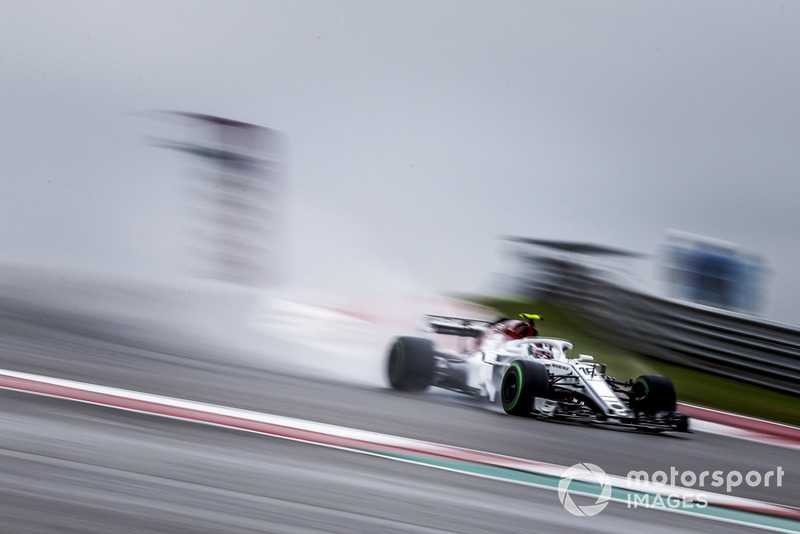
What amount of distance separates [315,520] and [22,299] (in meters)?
5.38

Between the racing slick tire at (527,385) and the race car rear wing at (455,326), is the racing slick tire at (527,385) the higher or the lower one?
the lower one

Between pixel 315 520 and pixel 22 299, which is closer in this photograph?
pixel 315 520

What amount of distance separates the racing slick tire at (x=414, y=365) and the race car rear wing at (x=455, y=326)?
0.38 metres

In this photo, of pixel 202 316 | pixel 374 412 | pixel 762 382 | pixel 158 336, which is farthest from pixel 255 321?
pixel 762 382

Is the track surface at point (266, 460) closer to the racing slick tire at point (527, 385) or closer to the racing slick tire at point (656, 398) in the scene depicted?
the racing slick tire at point (527, 385)

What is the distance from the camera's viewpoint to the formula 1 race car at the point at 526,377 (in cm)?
575

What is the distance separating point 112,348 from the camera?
20.3ft

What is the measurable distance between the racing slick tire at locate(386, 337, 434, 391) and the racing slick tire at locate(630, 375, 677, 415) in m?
1.55

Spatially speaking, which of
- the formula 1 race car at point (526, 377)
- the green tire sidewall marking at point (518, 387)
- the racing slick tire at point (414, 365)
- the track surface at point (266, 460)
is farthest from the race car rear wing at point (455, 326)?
the green tire sidewall marking at point (518, 387)

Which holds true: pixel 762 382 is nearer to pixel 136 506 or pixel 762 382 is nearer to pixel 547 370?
pixel 547 370

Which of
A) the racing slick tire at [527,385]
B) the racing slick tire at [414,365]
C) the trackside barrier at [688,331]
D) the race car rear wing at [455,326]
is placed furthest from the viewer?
the trackside barrier at [688,331]

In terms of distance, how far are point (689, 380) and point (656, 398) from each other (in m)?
3.38

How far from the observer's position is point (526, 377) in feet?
18.7

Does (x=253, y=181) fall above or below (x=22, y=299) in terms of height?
above
